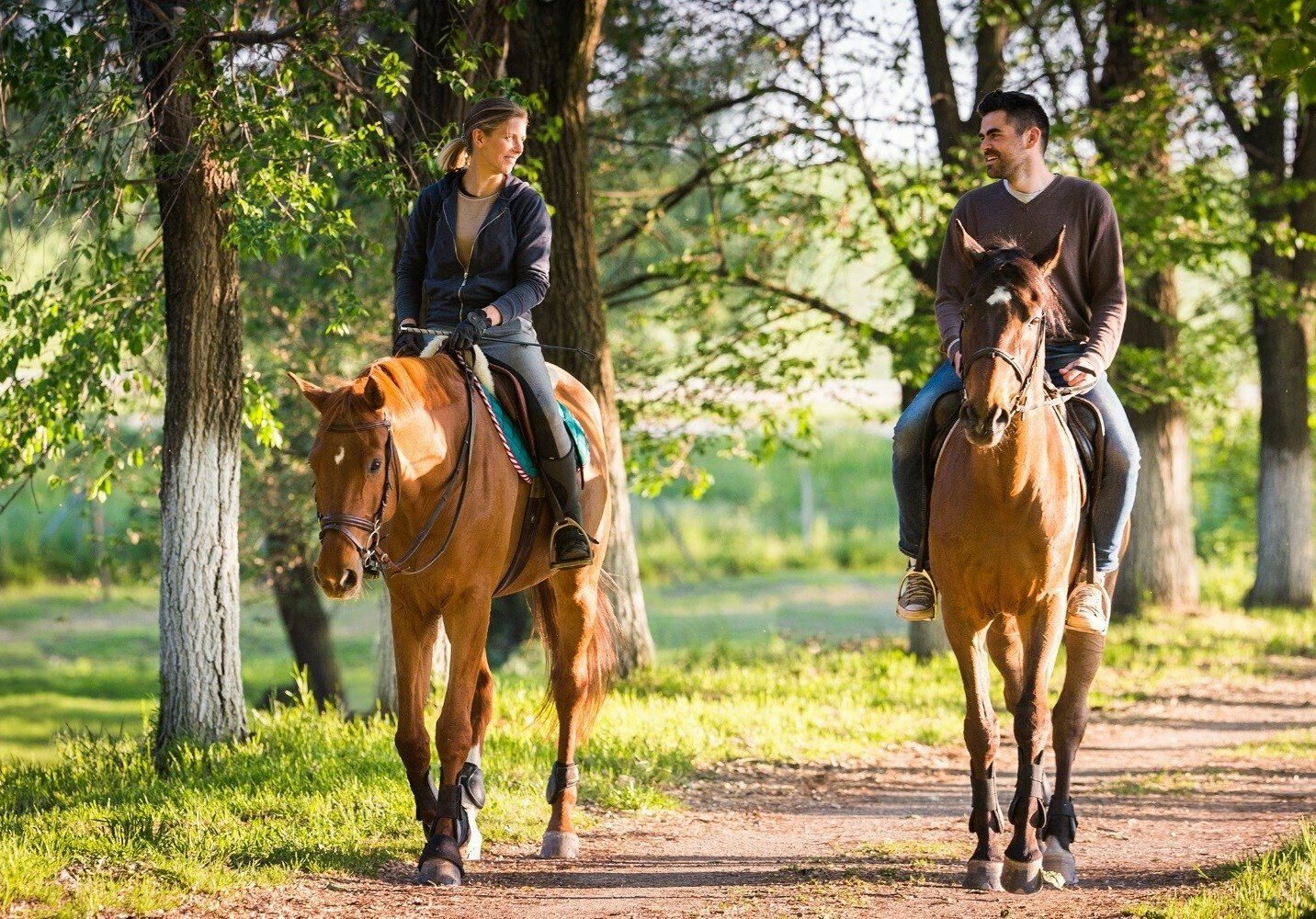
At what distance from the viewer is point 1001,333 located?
17.1ft

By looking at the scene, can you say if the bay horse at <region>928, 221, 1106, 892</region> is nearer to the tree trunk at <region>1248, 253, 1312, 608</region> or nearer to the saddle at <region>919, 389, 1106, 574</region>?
the saddle at <region>919, 389, 1106, 574</region>

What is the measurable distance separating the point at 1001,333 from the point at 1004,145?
49.8 inches

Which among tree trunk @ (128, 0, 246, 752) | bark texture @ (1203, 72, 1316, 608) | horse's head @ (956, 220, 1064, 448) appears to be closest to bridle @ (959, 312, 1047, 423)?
horse's head @ (956, 220, 1064, 448)

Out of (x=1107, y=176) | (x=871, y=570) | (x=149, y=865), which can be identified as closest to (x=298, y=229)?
(x=149, y=865)

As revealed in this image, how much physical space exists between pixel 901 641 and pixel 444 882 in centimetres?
967

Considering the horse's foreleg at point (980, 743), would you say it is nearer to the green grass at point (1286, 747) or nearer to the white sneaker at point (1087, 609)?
the white sneaker at point (1087, 609)

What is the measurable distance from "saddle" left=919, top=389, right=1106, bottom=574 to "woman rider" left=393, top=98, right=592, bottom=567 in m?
1.61

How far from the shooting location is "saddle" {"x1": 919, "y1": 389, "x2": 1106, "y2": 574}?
242 inches

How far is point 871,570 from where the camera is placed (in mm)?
30297

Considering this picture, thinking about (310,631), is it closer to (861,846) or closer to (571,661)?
(571,661)

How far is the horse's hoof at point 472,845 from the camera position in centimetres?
624

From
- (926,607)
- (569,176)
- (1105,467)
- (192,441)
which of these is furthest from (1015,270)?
(569,176)

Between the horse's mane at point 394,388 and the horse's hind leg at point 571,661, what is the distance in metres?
1.33

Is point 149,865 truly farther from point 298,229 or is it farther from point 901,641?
point 901,641
